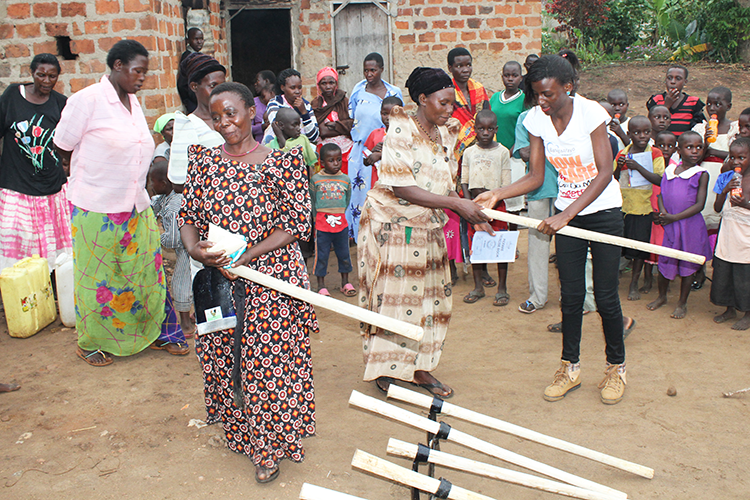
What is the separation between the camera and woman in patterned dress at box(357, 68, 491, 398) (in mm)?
3582

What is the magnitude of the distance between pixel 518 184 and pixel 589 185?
0.46m

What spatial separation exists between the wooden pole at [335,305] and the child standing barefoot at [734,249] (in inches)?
129

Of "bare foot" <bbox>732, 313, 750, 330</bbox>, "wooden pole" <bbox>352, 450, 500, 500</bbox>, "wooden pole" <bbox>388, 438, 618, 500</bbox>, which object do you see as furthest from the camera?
"bare foot" <bbox>732, 313, 750, 330</bbox>

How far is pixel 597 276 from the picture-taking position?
3.70 m

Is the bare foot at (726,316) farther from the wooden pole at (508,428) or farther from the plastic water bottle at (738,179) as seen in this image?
the wooden pole at (508,428)

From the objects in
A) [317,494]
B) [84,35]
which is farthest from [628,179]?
[84,35]

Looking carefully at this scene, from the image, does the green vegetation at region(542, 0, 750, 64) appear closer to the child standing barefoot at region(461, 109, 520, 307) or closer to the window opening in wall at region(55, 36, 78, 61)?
the child standing barefoot at region(461, 109, 520, 307)

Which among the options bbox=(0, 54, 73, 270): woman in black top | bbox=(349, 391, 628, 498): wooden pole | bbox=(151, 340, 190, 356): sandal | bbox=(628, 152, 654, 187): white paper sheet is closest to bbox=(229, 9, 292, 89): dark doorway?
bbox=(0, 54, 73, 270): woman in black top

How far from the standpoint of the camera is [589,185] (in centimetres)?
353

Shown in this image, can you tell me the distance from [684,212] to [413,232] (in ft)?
8.56

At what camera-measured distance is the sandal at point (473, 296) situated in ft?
18.8

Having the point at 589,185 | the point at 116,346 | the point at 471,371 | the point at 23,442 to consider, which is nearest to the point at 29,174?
the point at 116,346

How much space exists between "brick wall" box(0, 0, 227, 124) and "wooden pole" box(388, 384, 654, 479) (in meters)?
5.05

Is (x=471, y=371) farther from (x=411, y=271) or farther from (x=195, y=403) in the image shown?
(x=195, y=403)
